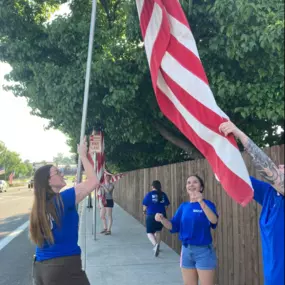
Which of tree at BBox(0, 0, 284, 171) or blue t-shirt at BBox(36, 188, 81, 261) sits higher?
tree at BBox(0, 0, 284, 171)

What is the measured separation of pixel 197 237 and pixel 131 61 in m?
4.49

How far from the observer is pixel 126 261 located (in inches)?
290

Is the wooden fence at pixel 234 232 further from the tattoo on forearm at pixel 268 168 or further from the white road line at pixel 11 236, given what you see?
the white road line at pixel 11 236

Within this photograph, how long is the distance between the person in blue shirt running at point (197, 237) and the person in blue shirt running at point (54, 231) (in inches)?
44.2

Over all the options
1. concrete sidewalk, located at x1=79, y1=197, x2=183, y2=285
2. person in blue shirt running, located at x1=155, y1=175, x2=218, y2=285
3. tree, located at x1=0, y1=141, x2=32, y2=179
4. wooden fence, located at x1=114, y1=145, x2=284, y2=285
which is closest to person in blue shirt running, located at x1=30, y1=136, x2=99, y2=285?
person in blue shirt running, located at x1=155, y1=175, x2=218, y2=285

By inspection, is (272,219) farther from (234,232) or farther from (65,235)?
(234,232)

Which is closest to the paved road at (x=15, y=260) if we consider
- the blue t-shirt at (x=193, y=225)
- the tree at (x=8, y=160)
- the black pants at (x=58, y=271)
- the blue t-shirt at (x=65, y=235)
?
the blue t-shirt at (x=193, y=225)

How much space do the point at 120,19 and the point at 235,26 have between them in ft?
16.2

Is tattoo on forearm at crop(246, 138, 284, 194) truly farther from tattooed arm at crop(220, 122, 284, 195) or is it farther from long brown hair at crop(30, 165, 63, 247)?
long brown hair at crop(30, 165, 63, 247)

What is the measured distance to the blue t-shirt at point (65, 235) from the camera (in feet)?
9.89

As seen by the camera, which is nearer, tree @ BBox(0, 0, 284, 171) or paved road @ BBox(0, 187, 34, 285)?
tree @ BBox(0, 0, 284, 171)

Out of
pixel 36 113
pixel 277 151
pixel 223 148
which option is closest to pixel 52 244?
pixel 223 148

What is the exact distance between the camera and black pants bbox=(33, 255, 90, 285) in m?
3.00

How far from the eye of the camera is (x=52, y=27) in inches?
305
